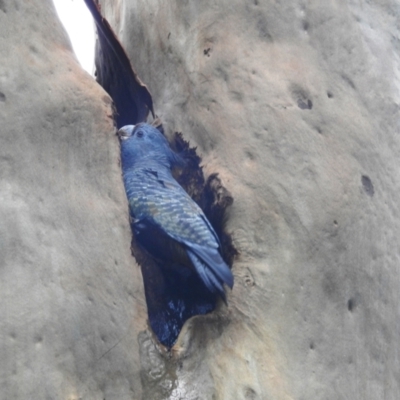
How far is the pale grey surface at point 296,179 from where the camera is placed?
2.76 meters

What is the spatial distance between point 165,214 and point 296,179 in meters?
0.69

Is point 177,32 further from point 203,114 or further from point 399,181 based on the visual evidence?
point 399,181

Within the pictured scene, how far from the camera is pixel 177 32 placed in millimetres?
3551

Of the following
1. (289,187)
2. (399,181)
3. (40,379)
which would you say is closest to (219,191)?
(289,187)

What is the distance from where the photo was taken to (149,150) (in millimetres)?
3438

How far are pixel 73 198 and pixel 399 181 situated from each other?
1.66 meters

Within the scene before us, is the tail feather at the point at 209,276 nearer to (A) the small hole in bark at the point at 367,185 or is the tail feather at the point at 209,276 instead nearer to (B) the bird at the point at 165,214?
(B) the bird at the point at 165,214

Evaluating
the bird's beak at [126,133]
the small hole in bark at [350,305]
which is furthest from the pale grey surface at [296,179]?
the bird's beak at [126,133]

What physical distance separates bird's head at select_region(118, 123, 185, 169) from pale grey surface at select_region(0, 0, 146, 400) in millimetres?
438

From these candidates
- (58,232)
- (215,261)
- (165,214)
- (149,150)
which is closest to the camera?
(58,232)

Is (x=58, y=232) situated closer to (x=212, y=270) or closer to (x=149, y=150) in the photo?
(x=212, y=270)

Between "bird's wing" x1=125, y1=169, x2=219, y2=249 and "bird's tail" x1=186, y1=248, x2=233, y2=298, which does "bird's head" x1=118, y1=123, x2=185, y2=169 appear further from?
"bird's tail" x1=186, y1=248, x2=233, y2=298

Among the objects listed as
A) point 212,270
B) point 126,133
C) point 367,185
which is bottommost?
point 126,133

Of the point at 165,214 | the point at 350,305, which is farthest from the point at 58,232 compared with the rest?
the point at 350,305
